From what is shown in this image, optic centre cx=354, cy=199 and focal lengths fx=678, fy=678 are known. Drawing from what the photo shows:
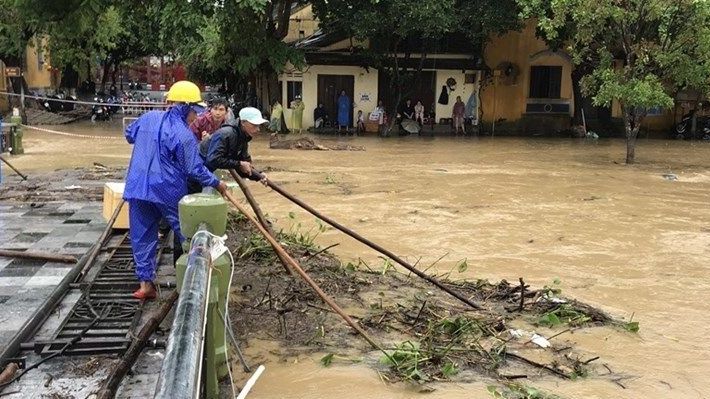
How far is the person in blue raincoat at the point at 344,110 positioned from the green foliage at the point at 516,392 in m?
21.4

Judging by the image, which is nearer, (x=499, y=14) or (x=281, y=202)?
(x=281, y=202)

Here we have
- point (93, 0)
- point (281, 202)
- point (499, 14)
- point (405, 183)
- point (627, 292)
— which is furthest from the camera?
point (499, 14)

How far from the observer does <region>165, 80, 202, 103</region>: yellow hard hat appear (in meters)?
5.07

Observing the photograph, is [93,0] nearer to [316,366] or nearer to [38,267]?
[38,267]

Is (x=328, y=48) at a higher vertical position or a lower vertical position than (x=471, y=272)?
higher

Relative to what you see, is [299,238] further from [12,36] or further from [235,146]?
[12,36]

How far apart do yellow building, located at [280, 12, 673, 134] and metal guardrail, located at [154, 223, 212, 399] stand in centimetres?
2298

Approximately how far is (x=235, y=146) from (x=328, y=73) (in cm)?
2017

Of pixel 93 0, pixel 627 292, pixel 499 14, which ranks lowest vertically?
pixel 627 292

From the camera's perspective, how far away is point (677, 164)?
17391 millimetres

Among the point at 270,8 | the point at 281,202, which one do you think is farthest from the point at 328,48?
the point at 281,202

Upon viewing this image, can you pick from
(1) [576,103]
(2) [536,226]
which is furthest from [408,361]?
(1) [576,103]

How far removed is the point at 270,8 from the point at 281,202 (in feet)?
41.3

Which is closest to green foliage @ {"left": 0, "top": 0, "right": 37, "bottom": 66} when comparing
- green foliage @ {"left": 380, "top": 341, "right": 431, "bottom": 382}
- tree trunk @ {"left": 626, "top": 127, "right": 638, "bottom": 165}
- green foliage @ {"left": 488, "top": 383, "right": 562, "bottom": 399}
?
tree trunk @ {"left": 626, "top": 127, "right": 638, "bottom": 165}
